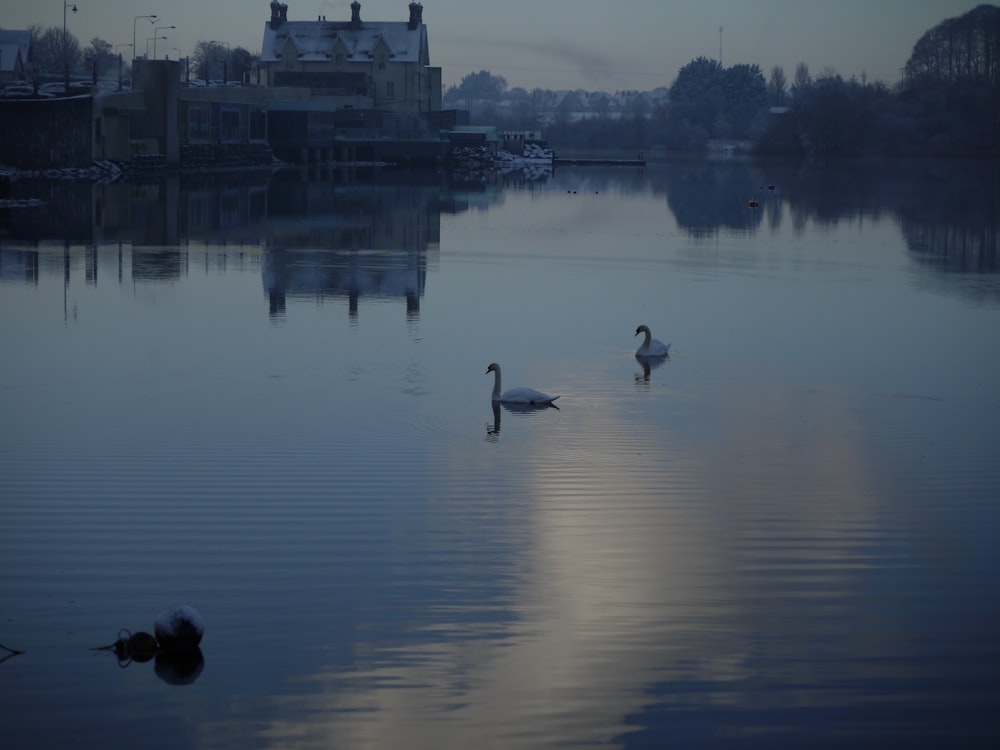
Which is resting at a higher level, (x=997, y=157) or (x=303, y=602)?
(x=997, y=157)

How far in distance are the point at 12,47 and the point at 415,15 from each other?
3634 cm

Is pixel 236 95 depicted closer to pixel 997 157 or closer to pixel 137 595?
pixel 997 157

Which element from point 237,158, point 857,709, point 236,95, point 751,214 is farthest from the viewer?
Answer: point 236,95

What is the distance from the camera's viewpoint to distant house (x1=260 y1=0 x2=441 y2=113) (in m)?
124

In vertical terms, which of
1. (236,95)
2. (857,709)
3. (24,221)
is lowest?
(857,709)

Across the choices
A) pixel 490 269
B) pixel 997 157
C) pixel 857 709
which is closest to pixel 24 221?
pixel 490 269

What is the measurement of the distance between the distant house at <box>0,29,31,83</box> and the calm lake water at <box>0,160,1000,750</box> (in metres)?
78.5

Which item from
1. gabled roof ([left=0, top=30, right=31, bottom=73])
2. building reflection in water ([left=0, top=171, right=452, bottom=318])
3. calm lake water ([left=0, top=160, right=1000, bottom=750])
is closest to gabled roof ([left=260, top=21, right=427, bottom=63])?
gabled roof ([left=0, top=30, right=31, bottom=73])

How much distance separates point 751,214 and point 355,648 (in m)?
51.5

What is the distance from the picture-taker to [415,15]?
127 meters

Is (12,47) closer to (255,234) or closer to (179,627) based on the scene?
(255,234)

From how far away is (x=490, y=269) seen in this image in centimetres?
3541

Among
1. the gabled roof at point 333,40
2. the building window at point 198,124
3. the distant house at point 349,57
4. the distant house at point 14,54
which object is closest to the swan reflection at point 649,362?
the building window at point 198,124

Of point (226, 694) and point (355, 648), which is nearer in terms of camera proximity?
point (226, 694)
